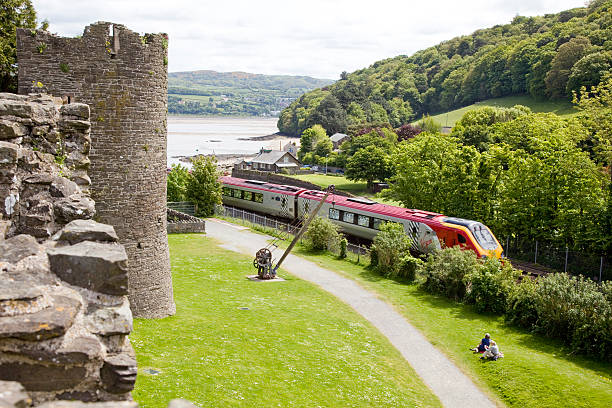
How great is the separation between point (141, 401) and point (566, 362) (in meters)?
14.9

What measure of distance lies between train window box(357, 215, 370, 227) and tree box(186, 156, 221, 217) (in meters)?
15.5

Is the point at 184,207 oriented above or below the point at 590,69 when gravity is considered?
below

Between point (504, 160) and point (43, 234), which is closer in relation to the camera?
point (43, 234)

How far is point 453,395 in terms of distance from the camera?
16797mm

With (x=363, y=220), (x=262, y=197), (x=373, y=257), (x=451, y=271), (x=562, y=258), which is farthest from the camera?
(x=262, y=197)

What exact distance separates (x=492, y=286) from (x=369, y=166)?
47444 mm

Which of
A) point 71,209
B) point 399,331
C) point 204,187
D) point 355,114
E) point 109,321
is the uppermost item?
point 355,114

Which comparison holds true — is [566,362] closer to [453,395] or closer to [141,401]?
[453,395]

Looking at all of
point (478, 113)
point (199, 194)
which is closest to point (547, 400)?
point (199, 194)

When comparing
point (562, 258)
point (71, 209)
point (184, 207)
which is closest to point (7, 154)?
point (71, 209)

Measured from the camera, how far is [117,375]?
4.25 meters

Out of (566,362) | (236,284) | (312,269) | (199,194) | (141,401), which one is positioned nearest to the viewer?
(141,401)

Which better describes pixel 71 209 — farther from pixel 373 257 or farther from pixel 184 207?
pixel 184 207

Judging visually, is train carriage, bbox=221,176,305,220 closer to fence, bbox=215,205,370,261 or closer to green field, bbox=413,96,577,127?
fence, bbox=215,205,370,261
